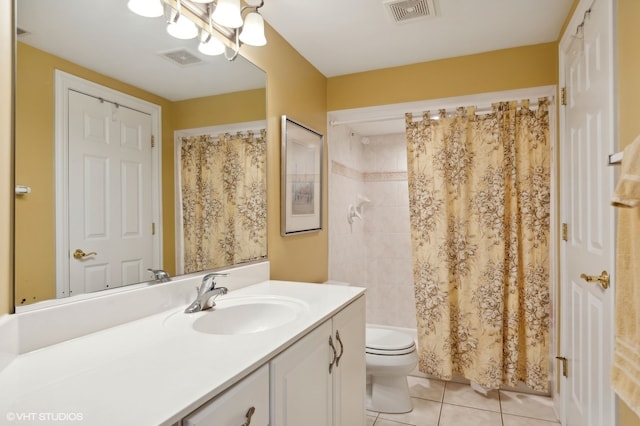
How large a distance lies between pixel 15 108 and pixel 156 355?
76 cm

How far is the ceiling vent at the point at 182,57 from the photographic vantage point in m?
1.47

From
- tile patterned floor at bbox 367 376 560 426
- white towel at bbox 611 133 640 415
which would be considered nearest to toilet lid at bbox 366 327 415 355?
tile patterned floor at bbox 367 376 560 426

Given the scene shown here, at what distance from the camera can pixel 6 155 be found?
3.16 feet

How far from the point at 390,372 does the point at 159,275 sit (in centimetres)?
155

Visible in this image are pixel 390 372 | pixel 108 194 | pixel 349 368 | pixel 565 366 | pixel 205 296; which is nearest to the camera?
pixel 108 194

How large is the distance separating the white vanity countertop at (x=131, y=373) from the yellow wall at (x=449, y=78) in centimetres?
202

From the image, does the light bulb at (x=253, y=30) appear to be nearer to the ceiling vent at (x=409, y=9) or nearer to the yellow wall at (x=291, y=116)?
the yellow wall at (x=291, y=116)

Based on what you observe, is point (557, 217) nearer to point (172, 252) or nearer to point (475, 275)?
point (475, 275)

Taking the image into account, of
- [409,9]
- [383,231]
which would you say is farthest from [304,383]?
[383,231]

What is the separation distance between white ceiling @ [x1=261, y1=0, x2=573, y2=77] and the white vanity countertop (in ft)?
5.46

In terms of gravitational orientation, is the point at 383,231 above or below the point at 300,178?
below

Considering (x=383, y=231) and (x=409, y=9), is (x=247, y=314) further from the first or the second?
(x=383, y=231)

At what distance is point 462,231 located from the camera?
2.52 meters

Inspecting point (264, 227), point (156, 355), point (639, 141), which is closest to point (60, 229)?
point (156, 355)
